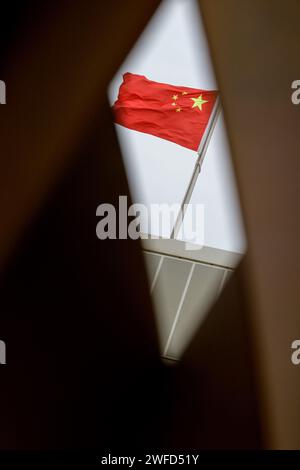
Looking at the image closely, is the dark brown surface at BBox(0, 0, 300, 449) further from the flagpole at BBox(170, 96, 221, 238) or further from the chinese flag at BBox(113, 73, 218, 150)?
the chinese flag at BBox(113, 73, 218, 150)

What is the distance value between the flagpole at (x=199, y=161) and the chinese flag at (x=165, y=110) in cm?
12

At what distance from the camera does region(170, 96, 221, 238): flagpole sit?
683cm

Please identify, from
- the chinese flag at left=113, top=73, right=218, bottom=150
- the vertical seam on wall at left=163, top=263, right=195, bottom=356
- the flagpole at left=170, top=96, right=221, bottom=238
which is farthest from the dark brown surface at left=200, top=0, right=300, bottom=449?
the vertical seam on wall at left=163, top=263, right=195, bottom=356

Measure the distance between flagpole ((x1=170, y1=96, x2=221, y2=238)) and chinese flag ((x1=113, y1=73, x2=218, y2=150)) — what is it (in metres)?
0.12

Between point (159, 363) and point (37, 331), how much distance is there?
172 centimetres

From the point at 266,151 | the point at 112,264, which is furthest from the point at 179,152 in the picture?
the point at 112,264

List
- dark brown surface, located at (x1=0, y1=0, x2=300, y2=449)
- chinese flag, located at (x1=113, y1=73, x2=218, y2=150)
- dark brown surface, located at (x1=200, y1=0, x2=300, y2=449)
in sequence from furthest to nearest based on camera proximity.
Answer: chinese flag, located at (x1=113, y1=73, x2=218, y2=150), dark brown surface, located at (x1=200, y1=0, x2=300, y2=449), dark brown surface, located at (x1=0, y1=0, x2=300, y2=449)

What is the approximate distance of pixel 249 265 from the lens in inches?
258

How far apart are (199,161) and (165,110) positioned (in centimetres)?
92

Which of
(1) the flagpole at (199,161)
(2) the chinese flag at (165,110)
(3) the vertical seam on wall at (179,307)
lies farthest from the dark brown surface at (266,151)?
(3) the vertical seam on wall at (179,307)

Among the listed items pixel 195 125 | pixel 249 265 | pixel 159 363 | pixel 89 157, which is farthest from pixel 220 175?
pixel 159 363

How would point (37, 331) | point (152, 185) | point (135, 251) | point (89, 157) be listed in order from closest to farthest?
point (37, 331) → point (89, 157) → point (135, 251) → point (152, 185)

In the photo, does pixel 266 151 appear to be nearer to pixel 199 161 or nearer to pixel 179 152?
pixel 199 161

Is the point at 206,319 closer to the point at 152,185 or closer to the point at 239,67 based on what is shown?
the point at 152,185
